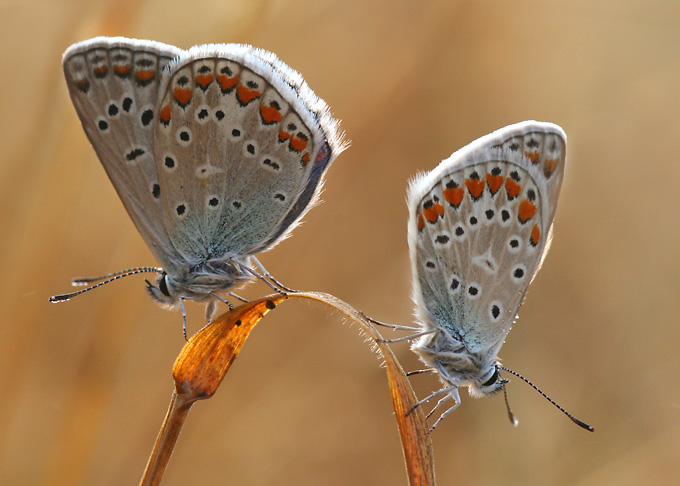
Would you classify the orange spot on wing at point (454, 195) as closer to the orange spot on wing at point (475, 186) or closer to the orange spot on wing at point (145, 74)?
the orange spot on wing at point (475, 186)

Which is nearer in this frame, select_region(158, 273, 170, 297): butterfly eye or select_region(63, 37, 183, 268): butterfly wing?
select_region(63, 37, 183, 268): butterfly wing

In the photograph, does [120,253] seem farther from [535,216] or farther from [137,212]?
[535,216]

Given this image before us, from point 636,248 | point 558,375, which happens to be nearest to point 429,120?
point 636,248

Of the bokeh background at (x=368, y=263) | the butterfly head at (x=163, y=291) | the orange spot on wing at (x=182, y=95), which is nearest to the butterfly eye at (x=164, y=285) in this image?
the butterfly head at (x=163, y=291)

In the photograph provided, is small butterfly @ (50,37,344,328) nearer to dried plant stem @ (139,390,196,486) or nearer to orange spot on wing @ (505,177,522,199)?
orange spot on wing @ (505,177,522,199)

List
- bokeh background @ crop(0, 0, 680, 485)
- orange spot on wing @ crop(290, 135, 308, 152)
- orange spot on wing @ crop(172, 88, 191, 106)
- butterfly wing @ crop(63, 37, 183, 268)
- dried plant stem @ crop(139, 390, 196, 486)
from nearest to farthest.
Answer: dried plant stem @ crop(139, 390, 196, 486), butterfly wing @ crop(63, 37, 183, 268), orange spot on wing @ crop(172, 88, 191, 106), orange spot on wing @ crop(290, 135, 308, 152), bokeh background @ crop(0, 0, 680, 485)

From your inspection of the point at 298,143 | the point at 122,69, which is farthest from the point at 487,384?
the point at 122,69

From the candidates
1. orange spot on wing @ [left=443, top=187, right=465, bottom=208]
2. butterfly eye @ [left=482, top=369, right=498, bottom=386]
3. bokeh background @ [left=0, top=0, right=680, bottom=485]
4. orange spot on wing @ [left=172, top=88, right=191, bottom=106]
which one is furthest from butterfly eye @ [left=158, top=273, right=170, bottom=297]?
butterfly eye @ [left=482, top=369, right=498, bottom=386]
